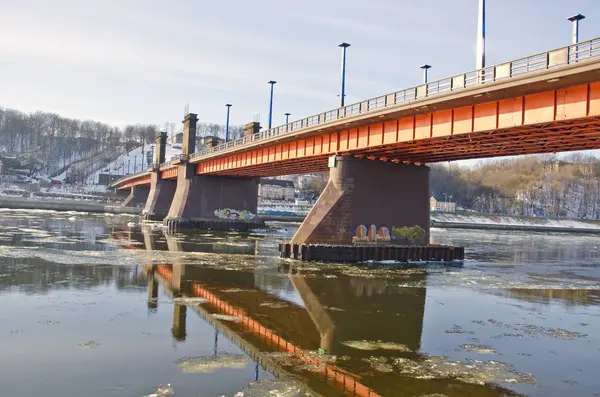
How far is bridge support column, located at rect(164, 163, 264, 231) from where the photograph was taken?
69.6 metres

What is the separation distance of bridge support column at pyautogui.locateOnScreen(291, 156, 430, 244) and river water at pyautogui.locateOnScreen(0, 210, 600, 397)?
709cm

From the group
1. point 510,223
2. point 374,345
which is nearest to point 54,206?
point 374,345

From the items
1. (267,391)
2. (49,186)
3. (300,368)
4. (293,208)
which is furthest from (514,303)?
(49,186)

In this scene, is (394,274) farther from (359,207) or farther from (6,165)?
(6,165)

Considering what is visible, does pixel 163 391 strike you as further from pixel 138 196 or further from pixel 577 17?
pixel 138 196

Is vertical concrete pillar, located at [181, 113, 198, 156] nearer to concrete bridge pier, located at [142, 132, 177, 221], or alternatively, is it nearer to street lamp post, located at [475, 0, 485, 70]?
concrete bridge pier, located at [142, 132, 177, 221]

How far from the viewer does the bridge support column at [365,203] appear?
35406mm

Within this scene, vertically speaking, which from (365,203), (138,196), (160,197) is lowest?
(365,203)

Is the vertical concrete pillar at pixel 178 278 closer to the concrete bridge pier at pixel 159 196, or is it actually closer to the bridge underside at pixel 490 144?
the bridge underside at pixel 490 144

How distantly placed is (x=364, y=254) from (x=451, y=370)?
922 inches

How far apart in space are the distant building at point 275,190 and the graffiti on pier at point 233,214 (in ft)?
294

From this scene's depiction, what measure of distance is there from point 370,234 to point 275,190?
131471 millimetres

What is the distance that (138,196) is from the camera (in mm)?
124875

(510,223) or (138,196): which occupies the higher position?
(138,196)
